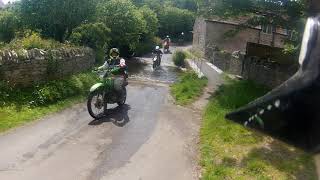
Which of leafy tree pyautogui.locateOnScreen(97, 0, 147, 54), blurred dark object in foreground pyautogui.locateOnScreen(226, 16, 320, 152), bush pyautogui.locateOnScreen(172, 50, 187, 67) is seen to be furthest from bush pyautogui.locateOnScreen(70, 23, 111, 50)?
blurred dark object in foreground pyautogui.locateOnScreen(226, 16, 320, 152)

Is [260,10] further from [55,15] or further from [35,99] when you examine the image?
[55,15]

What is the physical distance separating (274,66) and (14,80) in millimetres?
10032

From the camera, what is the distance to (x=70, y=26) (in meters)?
22.7

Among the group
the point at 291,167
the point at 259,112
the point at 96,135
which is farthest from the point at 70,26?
the point at 259,112

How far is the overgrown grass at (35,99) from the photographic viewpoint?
35.1 ft

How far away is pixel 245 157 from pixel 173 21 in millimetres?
57178

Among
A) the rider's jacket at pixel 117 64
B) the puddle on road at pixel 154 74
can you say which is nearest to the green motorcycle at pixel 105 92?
the rider's jacket at pixel 117 64

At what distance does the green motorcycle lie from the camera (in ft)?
37.7

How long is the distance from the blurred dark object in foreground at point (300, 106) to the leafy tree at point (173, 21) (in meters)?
62.4

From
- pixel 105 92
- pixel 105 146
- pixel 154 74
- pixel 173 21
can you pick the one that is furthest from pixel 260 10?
pixel 173 21

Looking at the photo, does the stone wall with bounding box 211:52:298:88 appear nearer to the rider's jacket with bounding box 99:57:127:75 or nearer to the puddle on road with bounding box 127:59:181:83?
the puddle on road with bounding box 127:59:181:83

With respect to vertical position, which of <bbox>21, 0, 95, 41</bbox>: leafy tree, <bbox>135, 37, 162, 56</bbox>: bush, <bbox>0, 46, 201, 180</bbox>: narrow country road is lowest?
<bbox>135, 37, 162, 56</bbox>: bush

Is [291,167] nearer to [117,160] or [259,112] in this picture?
[117,160]

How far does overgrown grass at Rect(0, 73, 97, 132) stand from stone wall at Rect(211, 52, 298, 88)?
22.0 ft
